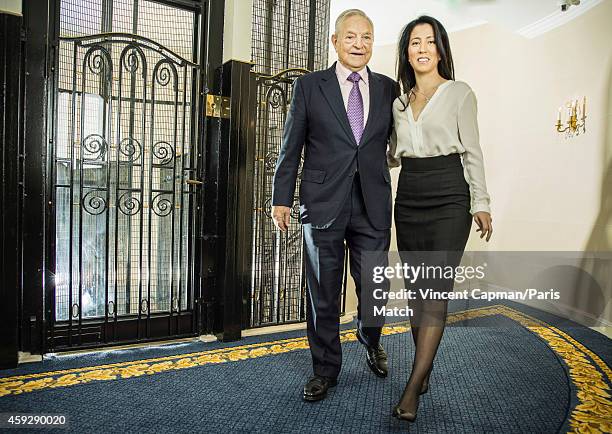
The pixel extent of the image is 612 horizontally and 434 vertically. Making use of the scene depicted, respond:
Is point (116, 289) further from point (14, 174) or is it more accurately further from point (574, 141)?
point (574, 141)

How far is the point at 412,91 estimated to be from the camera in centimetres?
183

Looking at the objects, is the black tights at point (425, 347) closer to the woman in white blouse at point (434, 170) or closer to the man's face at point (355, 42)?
the woman in white blouse at point (434, 170)

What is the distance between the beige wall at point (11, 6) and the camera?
6.89 ft

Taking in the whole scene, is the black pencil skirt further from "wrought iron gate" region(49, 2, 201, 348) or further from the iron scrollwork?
the iron scrollwork

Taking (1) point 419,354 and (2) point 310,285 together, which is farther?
(2) point 310,285

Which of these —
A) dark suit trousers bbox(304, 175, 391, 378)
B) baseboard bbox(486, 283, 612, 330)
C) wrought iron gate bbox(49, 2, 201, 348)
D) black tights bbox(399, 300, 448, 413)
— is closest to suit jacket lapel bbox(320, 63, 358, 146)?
dark suit trousers bbox(304, 175, 391, 378)

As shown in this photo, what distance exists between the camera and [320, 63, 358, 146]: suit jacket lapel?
1.88 metres

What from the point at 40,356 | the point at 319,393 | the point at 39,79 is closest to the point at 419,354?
the point at 319,393

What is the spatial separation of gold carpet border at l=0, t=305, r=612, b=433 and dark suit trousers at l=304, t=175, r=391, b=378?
56 centimetres

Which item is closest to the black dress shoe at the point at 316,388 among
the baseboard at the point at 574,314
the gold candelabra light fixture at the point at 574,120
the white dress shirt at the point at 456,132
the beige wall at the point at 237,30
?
the white dress shirt at the point at 456,132

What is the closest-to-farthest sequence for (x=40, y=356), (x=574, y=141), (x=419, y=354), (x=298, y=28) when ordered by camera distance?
(x=419, y=354) → (x=40, y=356) → (x=298, y=28) → (x=574, y=141)

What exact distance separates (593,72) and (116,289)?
10.6 feet

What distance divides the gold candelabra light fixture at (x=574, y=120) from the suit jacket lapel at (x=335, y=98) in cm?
219

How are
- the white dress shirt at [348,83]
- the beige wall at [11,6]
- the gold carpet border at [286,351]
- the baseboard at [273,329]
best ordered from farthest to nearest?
the baseboard at [273,329], the beige wall at [11,6], the white dress shirt at [348,83], the gold carpet border at [286,351]
